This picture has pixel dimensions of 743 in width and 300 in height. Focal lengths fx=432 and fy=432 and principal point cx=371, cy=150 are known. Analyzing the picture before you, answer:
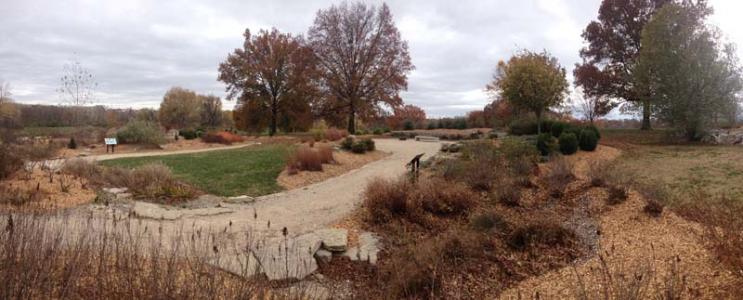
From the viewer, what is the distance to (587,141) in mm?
12703

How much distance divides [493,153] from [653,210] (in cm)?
469

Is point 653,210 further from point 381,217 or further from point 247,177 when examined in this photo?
point 247,177

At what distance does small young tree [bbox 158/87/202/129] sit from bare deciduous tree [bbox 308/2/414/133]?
715 inches

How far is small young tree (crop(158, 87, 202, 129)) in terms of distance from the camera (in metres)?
38.5

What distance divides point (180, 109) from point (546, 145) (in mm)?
34875

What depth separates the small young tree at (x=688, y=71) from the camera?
1460 cm

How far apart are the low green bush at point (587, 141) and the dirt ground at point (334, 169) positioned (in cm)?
604

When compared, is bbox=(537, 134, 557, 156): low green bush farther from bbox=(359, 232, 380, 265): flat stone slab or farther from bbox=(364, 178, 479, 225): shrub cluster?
bbox=(359, 232, 380, 265): flat stone slab

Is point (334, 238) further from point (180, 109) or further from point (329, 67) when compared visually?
point (180, 109)

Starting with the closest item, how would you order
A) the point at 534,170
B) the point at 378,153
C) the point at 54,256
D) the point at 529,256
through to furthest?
the point at 54,256
the point at 529,256
the point at 534,170
the point at 378,153

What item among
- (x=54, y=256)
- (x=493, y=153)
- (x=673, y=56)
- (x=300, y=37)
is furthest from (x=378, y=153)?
(x=300, y=37)

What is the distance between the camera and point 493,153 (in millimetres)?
10180

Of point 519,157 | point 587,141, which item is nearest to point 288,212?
point 519,157

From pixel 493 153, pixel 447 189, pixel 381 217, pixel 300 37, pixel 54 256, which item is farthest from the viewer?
pixel 300 37
